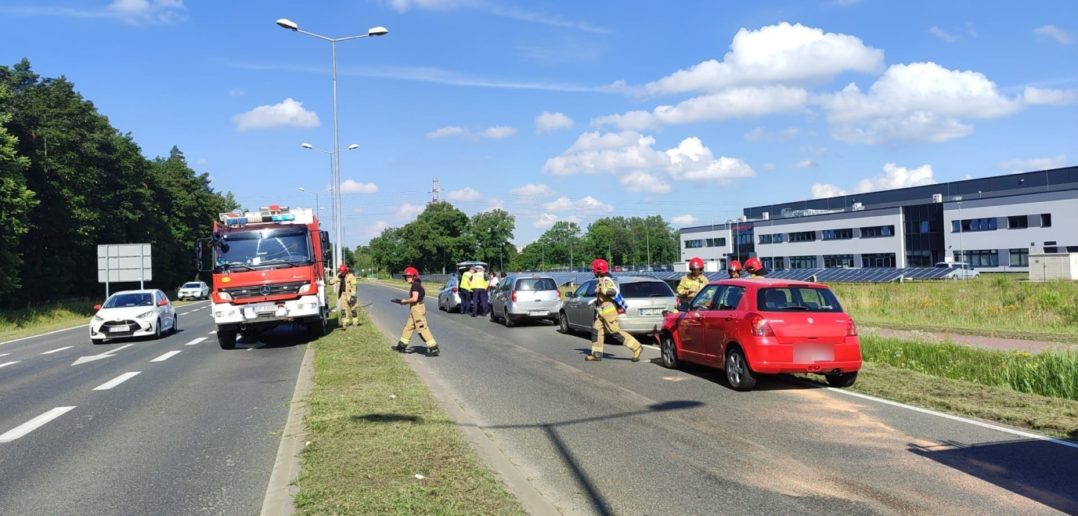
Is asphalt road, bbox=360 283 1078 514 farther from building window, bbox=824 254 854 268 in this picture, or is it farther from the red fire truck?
building window, bbox=824 254 854 268

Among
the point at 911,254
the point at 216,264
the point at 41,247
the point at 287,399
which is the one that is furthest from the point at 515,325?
the point at 911,254

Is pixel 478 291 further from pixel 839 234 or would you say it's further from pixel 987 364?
pixel 839 234

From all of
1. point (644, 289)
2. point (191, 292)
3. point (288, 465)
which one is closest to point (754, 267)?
point (644, 289)

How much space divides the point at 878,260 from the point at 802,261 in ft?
36.7

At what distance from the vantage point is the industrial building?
6562cm

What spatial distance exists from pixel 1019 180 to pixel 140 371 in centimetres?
9923

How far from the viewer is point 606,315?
43.3ft

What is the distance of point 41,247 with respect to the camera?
160ft

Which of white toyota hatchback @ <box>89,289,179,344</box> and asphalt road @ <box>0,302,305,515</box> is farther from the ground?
white toyota hatchback @ <box>89,289,179,344</box>

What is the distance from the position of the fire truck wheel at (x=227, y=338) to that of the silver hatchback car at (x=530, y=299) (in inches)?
313

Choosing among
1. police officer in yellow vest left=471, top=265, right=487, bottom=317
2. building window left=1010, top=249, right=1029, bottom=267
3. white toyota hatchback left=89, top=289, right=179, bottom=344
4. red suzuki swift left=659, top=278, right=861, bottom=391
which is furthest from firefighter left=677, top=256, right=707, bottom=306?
building window left=1010, top=249, right=1029, bottom=267

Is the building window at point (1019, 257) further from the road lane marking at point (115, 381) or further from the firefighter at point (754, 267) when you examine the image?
the road lane marking at point (115, 381)

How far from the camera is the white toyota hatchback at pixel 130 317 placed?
2136 cm

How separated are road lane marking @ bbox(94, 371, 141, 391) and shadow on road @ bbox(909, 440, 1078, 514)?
11194mm
